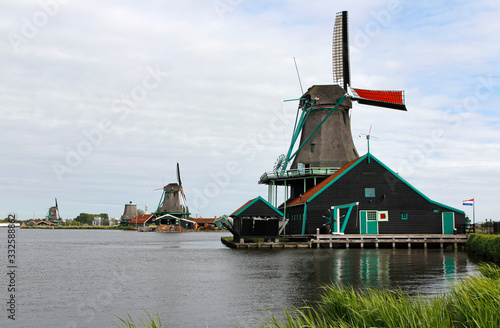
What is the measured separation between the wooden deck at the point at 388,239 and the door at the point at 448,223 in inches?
58.4

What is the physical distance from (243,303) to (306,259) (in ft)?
46.2

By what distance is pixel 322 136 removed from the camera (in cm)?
4928

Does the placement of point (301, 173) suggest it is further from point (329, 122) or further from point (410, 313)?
point (410, 313)

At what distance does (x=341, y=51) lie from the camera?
174 ft

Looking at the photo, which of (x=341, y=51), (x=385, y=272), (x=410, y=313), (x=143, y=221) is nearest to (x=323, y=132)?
(x=341, y=51)

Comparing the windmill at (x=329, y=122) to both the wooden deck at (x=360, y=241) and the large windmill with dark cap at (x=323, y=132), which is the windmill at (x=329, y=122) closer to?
the large windmill with dark cap at (x=323, y=132)

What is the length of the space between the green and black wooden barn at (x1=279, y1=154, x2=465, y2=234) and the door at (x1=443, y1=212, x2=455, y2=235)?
3.1 inches

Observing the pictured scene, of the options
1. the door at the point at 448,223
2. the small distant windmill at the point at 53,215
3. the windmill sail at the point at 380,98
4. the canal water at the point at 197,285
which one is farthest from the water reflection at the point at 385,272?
the small distant windmill at the point at 53,215

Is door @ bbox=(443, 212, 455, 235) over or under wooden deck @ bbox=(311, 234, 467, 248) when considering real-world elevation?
over

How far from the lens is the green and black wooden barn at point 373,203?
41375 millimetres

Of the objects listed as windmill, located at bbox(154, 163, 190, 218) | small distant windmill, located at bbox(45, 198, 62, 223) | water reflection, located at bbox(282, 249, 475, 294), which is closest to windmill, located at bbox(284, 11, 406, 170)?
water reflection, located at bbox(282, 249, 475, 294)

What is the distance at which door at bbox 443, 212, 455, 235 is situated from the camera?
41.7 metres

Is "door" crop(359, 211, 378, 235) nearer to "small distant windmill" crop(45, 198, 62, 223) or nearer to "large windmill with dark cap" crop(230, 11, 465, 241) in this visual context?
"large windmill with dark cap" crop(230, 11, 465, 241)

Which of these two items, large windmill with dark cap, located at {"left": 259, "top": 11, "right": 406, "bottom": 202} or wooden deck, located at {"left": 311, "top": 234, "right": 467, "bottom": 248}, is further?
large windmill with dark cap, located at {"left": 259, "top": 11, "right": 406, "bottom": 202}
